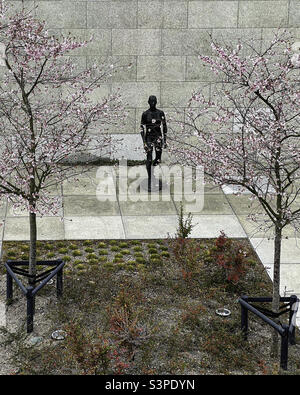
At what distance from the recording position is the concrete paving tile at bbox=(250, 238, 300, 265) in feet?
37.9

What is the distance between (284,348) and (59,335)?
9.37ft

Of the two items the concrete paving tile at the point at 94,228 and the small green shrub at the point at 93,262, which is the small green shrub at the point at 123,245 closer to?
the concrete paving tile at the point at 94,228

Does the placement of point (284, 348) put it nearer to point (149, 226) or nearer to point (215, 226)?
point (215, 226)

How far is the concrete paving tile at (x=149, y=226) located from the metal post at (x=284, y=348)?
4.18 meters

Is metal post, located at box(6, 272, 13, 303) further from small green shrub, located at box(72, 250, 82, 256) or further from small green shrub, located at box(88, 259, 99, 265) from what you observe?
small green shrub, located at box(72, 250, 82, 256)

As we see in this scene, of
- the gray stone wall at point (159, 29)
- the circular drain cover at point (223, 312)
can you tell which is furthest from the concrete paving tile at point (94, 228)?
the gray stone wall at point (159, 29)

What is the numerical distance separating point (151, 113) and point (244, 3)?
362 centimetres

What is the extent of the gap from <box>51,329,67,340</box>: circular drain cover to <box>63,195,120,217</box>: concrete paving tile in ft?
14.4

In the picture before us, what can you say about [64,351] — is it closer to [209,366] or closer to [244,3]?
[209,366]

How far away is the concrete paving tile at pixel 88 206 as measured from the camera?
13.5 meters

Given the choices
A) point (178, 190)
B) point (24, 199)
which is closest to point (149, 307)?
point (24, 199)

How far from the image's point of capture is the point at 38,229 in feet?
41.3

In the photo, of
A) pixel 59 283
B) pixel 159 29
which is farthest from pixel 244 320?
pixel 159 29

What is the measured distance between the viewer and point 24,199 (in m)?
9.34
